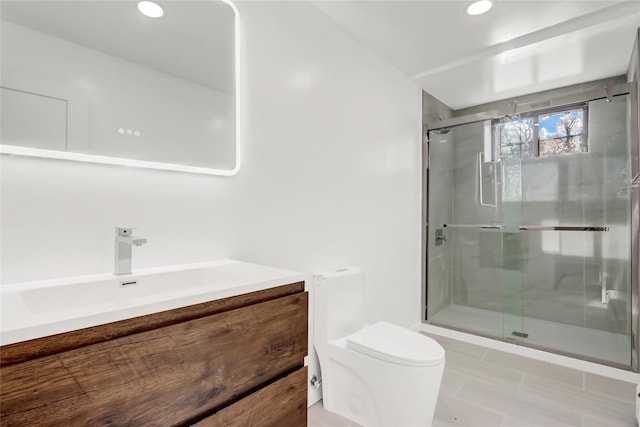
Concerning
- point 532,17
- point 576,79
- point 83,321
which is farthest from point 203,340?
point 576,79

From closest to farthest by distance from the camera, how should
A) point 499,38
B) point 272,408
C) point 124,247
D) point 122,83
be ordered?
point 272,408 → point 124,247 → point 122,83 → point 499,38

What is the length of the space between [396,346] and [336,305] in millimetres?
373

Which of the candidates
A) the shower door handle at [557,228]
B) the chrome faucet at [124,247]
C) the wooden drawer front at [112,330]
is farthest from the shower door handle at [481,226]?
the chrome faucet at [124,247]

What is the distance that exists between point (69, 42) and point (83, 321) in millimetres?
956

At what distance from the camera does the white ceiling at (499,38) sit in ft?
6.40

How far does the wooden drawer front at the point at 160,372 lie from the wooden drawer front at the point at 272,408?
0.02m

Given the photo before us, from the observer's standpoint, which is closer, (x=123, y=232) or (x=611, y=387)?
(x=123, y=232)

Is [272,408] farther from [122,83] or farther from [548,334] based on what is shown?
[548,334]

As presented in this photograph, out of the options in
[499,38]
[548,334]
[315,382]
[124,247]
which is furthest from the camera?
[548,334]

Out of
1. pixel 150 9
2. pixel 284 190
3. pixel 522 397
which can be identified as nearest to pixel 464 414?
pixel 522 397

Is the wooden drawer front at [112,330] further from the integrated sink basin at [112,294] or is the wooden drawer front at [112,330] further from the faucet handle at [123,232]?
the faucet handle at [123,232]

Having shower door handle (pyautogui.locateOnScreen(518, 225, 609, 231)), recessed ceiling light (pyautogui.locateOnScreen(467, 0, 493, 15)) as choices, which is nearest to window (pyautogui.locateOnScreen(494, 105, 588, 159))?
shower door handle (pyautogui.locateOnScreen(518, 225, 609, 231))

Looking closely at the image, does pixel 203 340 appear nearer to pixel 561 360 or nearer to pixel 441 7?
pixel 441 7

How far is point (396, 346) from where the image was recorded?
163cm
